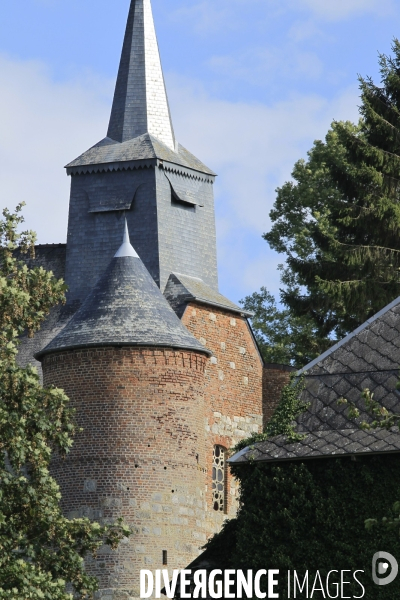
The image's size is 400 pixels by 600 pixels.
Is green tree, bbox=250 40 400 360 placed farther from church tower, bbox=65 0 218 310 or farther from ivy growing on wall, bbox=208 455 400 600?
ivy growing on wall, bbox=208 455 400 600

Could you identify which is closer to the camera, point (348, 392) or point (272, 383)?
point (348, 392)

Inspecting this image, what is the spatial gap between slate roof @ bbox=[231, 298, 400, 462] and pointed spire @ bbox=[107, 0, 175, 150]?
17.2m

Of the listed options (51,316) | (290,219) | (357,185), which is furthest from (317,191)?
(51,316)

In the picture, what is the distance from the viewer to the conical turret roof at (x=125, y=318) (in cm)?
3177

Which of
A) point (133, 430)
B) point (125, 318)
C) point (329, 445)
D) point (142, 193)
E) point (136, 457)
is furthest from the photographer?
point (142, 193)

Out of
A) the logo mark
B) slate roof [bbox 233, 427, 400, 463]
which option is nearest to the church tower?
slate roof [bbox 233, 427, 400, 463]

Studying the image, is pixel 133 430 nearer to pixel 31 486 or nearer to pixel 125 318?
pixel 125 318

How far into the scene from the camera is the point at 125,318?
105 feet

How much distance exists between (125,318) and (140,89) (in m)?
9.33

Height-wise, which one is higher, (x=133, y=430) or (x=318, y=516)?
(x=133, y=430)

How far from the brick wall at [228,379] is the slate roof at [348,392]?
1302cm

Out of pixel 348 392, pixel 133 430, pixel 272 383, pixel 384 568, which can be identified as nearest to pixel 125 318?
pixel 133 430

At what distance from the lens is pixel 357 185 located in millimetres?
38469

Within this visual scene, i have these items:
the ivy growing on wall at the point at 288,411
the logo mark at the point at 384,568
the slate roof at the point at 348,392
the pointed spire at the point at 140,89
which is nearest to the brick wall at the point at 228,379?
the pointed spire at the point at 140,89
